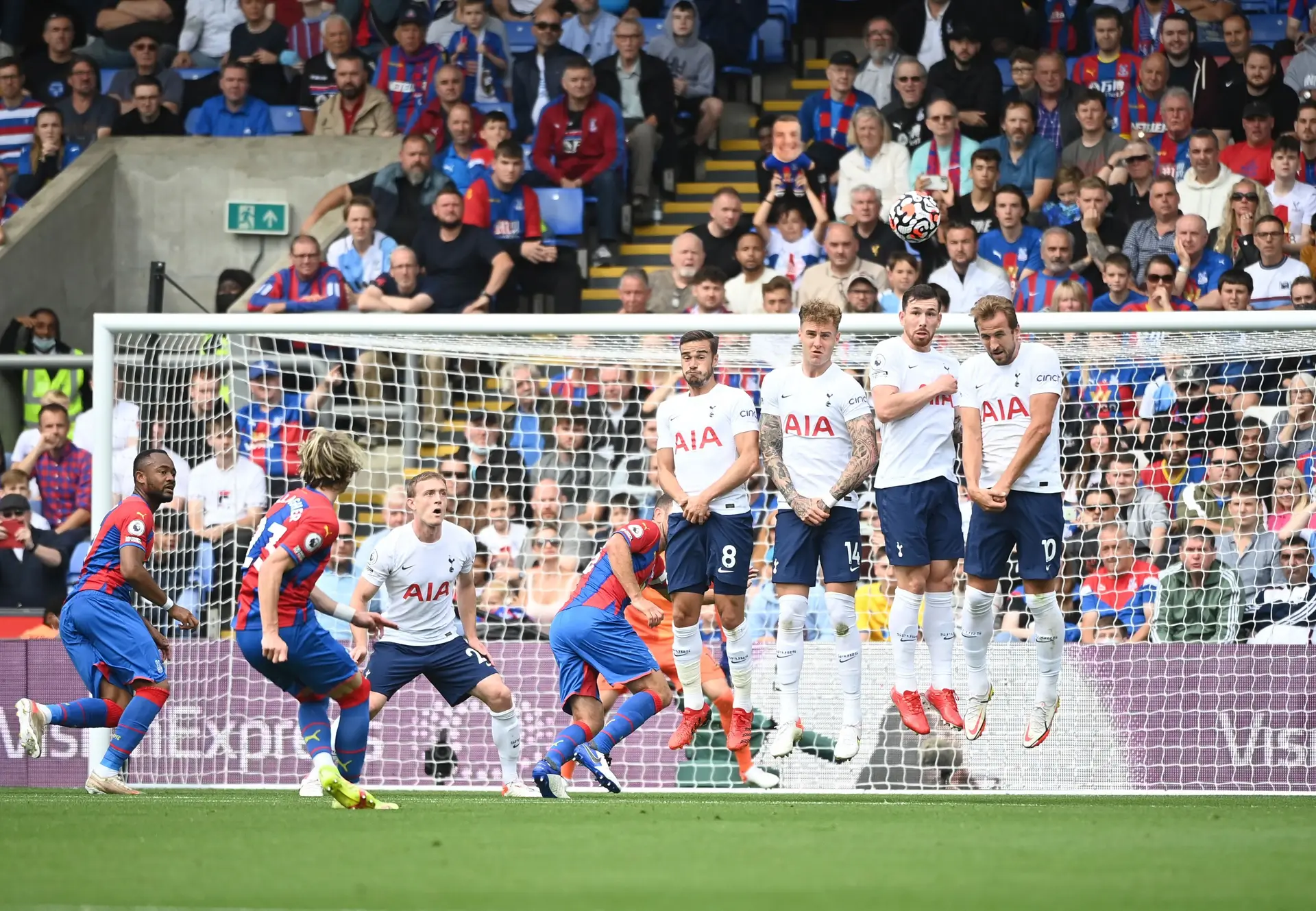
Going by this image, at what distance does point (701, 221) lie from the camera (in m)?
17.0

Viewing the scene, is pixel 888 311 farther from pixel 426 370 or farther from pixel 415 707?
pixel 415 707

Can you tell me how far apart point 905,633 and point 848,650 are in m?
0.33

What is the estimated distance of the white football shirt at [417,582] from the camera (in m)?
10.1

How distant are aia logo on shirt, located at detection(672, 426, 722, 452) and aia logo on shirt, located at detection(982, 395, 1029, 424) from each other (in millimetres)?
1482

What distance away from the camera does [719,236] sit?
14.9 meters

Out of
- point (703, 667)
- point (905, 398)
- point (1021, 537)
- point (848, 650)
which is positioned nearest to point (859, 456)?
point (905, 398)

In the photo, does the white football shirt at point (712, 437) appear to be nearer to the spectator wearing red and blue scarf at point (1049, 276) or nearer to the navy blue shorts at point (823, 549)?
the navy blue shorts at point (823, 549)

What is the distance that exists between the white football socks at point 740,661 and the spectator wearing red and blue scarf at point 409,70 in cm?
851

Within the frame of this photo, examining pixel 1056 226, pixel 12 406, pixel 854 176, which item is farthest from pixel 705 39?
pixel 12 406

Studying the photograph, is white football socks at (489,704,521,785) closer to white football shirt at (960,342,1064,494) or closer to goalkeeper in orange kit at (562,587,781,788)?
goalkeeper in orange kit at (562,587,781,788)

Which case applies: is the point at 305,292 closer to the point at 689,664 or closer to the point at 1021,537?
the point at 689,664

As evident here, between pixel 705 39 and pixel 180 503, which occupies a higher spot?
pixel 705 39

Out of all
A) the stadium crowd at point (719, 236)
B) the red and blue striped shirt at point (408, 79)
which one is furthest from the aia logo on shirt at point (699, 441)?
the red and blue striped shirt at point (408, 79)

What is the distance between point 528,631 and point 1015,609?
3483mm
